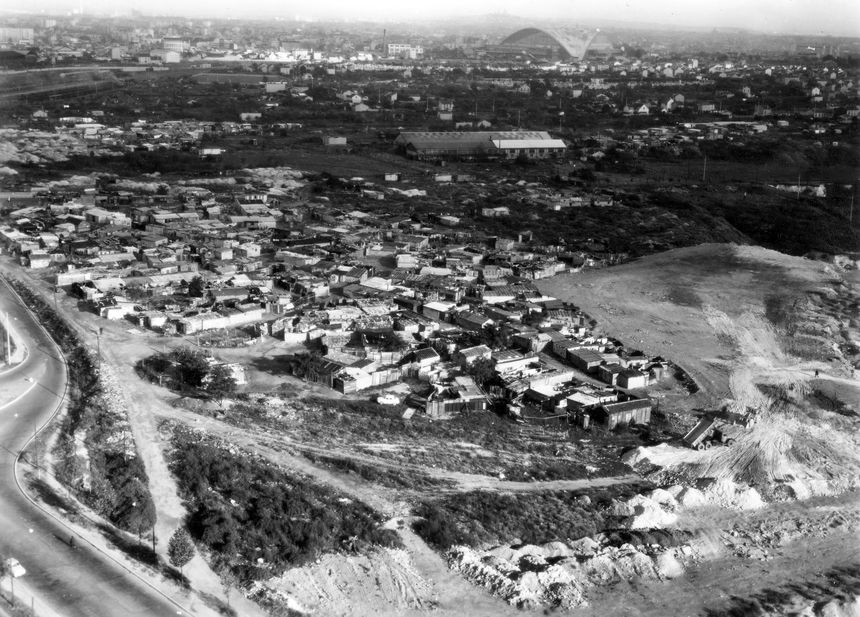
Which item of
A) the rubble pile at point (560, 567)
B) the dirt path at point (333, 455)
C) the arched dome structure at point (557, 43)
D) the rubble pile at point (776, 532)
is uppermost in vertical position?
the arched dome structure at point (557, 43)

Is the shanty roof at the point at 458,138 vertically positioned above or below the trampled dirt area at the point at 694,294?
above

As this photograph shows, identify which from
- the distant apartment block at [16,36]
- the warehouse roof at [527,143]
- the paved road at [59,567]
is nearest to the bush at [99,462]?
the paved road at [59,567]

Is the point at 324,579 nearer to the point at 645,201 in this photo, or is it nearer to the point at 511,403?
the point at 511,403

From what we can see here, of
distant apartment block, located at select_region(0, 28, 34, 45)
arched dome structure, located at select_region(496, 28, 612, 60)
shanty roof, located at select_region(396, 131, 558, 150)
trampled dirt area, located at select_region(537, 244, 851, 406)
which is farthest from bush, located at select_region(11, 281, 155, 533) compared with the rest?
arched dome structure, located at select_region(496, 28, 612, 60)

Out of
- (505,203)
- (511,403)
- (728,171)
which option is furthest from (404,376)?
(728,171)

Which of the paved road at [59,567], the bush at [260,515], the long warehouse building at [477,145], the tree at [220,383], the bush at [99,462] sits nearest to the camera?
the paved road at [59,567]

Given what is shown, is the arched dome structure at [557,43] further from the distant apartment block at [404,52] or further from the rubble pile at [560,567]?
the rubble pile at [560,567]

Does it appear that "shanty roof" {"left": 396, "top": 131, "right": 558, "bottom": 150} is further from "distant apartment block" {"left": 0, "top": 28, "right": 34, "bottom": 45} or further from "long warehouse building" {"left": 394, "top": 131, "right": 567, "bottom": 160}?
"distant apartment block" {"left": 0, "top": 28, "right": 34, "bottom": 45}

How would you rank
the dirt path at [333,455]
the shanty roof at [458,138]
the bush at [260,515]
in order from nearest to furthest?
the bush at [260,515] < the dirt path at [333,455] < the shanty roof at [458,138]
